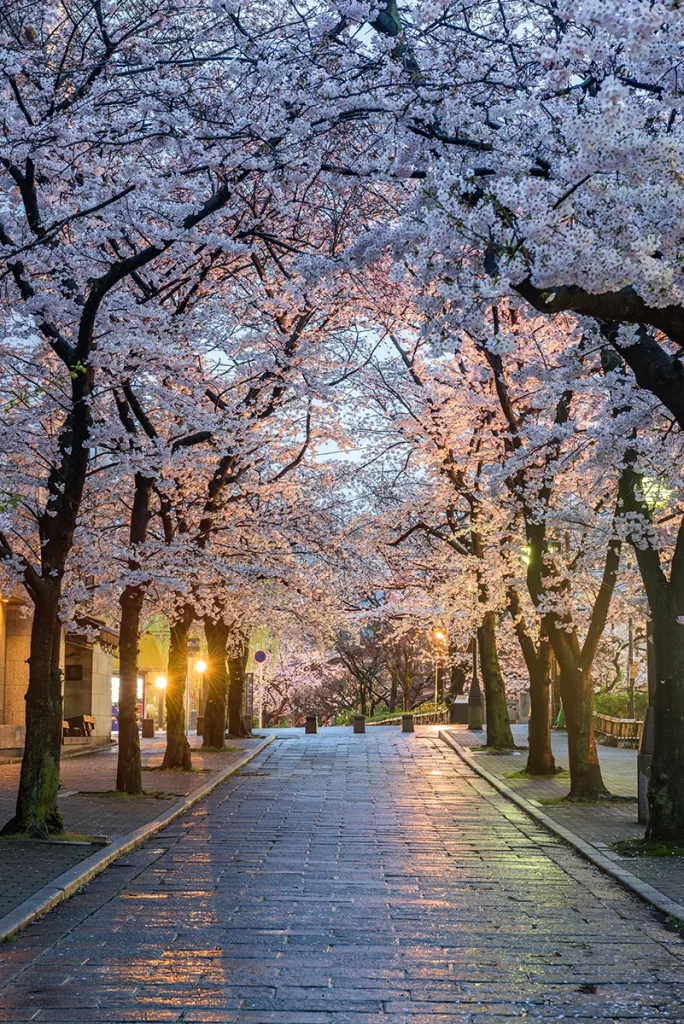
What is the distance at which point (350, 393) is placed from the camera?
1196 inches

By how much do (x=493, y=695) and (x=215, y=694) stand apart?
310 inches

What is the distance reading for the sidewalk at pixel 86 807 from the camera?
1198 centimetres

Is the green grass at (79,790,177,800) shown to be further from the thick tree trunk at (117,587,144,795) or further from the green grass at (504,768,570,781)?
the green grass at (504,768,570,781)

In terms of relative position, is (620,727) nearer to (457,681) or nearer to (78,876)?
(78,876)

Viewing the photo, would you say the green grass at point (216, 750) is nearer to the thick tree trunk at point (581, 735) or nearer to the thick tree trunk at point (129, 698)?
the thick tree trunk at point (129, 698)

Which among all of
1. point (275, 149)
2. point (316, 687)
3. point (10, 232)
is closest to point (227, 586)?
point (10, 232)

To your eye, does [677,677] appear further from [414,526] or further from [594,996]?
[414,526]

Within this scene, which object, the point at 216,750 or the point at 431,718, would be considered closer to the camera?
the point at 216,750

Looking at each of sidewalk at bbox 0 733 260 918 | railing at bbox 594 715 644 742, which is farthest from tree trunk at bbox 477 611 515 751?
sidewalk at bbox 0 733 260 918

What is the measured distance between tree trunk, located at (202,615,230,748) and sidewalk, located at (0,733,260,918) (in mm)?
608

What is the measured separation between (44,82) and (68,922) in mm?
8540

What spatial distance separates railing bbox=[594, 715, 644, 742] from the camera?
35.8m

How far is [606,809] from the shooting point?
60.9 ft

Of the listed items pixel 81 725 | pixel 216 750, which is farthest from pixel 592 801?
pixel 81 725
